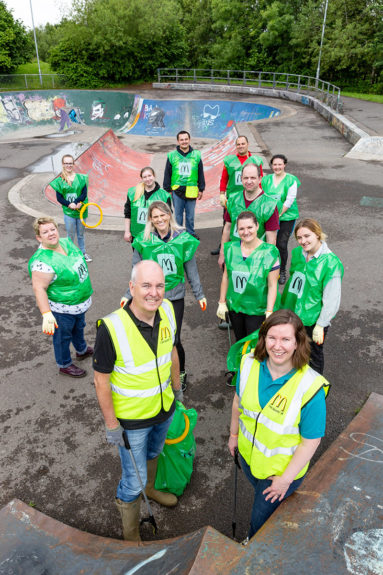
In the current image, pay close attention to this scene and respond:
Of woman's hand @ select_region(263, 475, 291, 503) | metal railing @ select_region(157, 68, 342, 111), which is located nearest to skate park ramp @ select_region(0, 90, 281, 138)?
metal railing @ select_region(157, 68, 342, 111)

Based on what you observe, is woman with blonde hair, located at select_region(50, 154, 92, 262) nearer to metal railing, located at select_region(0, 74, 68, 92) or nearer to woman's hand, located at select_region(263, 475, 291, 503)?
woman's hand, located at select_region(263, 475, 291, 503)

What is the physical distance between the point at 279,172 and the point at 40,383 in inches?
171

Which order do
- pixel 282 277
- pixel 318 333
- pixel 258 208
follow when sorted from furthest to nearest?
pixel 282 277 < pixel 258 208 < pixel 318 333

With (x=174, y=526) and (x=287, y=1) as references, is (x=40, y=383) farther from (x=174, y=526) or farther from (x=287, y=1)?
(x=287, y=1)

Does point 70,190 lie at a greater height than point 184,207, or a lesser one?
greater

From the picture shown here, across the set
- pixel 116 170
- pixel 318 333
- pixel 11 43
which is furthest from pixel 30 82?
pixel 318 333

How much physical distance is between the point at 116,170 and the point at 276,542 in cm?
1388

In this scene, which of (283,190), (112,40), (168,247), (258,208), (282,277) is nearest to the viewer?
(168,247)

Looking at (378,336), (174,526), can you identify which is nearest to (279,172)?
(378,336)

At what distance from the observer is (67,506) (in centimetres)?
329

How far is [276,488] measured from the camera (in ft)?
7.66

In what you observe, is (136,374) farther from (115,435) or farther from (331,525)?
(331,525)

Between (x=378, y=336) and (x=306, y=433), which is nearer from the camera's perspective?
(x=306, y=433)

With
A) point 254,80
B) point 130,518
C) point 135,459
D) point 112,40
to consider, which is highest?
point 112,40
